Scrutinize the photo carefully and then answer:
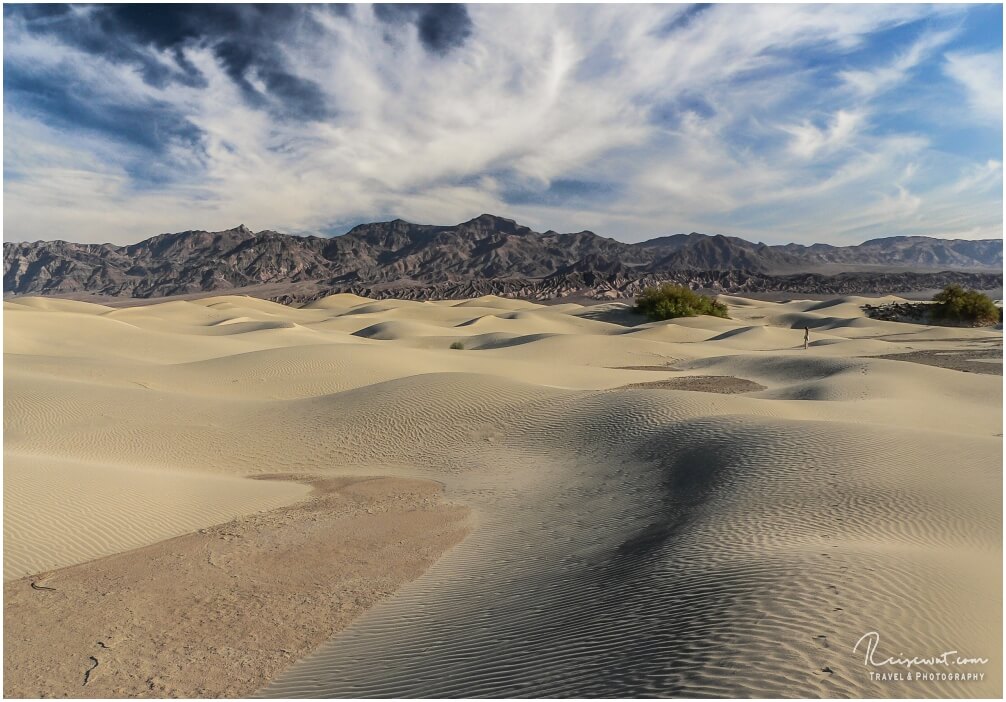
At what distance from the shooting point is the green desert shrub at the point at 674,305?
62312 millimetres

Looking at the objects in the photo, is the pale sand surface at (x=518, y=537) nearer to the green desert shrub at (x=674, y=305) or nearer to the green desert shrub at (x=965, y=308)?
the green desert shrub at (x=674, y=305)

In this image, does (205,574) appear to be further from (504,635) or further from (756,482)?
(756,482)

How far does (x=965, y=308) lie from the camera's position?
54.2 meters

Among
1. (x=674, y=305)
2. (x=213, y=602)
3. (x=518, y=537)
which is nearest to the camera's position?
(x=213, y=602)

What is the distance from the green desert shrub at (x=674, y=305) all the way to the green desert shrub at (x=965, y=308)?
19.2m

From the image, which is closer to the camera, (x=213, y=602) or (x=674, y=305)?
(x=213, y=602)

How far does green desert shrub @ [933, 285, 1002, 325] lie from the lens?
53.4m

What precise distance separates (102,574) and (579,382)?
1827 cm

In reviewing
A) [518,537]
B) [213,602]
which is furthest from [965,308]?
[213,602]

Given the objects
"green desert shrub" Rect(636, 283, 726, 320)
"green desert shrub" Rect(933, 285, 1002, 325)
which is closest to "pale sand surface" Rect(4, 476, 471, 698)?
"green desert shrub" Rect(636, 283, 726, 320)

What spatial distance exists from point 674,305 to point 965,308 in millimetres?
24756

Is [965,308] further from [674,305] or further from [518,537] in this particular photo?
[518,537]

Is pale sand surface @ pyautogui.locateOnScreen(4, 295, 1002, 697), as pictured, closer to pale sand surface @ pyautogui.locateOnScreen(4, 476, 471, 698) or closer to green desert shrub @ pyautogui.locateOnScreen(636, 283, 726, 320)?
pale sand surface @ pyautogui.locateOnScreen(4, 476, 471, 698)

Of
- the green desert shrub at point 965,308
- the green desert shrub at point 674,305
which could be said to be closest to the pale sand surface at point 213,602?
the green desert shrub at point 674,305
